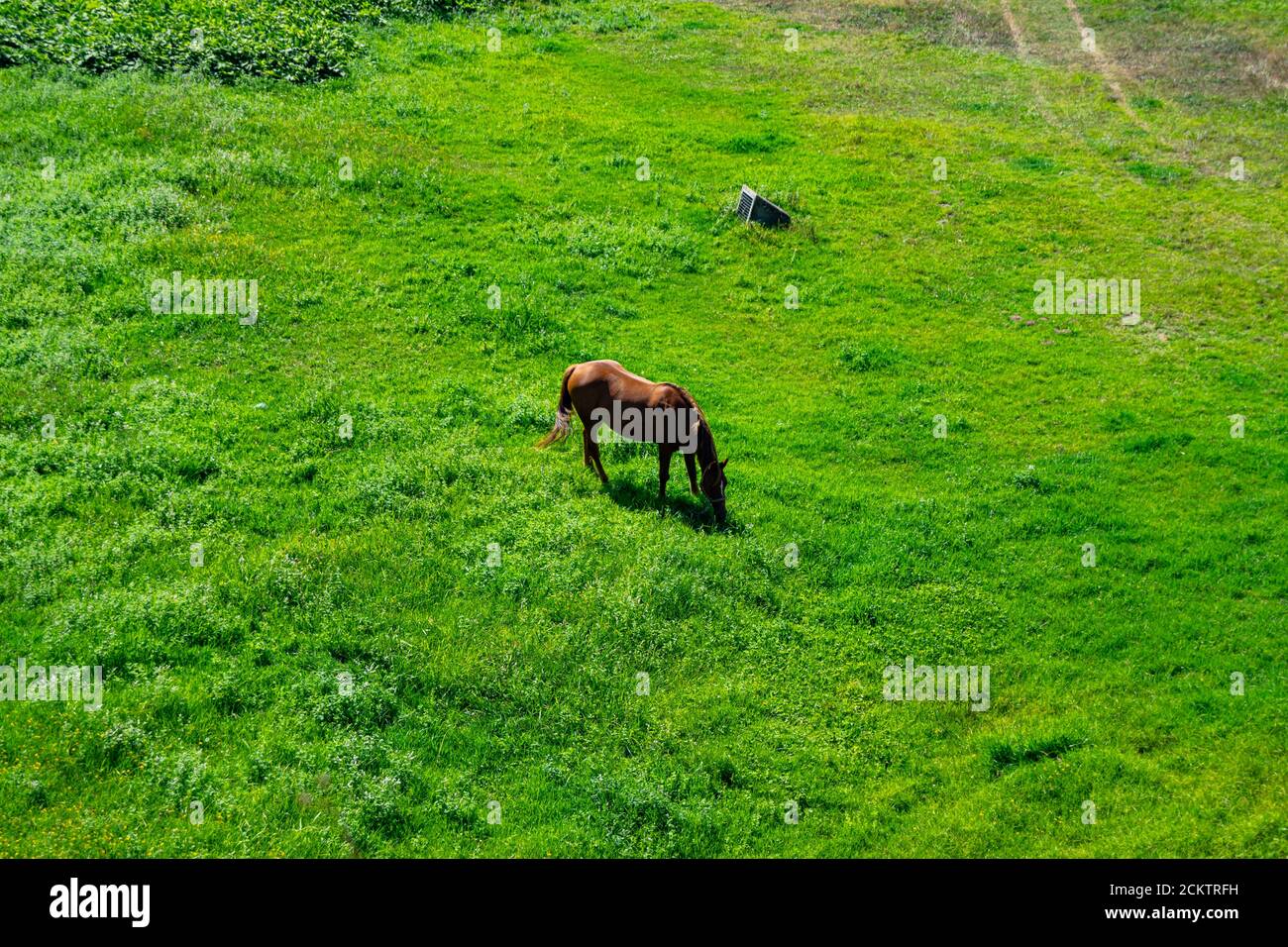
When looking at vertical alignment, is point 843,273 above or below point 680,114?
below

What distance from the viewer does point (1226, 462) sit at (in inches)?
776

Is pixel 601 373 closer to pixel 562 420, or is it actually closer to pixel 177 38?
pixel 562 420

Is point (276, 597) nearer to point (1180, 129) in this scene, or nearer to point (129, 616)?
point (129, 616)

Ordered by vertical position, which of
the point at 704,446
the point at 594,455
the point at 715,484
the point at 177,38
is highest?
the point at 177,38

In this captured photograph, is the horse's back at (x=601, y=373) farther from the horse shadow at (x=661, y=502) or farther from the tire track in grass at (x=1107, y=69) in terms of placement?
the tire track in grass at (x=1107, y=69)

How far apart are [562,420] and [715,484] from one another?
3.28 m

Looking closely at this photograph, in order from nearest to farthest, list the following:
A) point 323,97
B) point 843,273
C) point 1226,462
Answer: point 1226,462 → point 843,273 → point 323,97

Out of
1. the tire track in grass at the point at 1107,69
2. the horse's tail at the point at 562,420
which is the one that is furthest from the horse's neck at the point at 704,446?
the tire track in grass at the point at 1107,69

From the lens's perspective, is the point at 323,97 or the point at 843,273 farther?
the point at 323,97

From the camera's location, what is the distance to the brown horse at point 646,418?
17094mm

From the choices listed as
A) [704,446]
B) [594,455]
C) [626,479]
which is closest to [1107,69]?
[704,446]

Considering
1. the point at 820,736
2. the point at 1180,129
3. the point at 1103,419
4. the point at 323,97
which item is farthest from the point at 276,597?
the point at 1180,129

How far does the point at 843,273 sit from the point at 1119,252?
793 cm

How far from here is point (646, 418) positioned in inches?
→ 679
